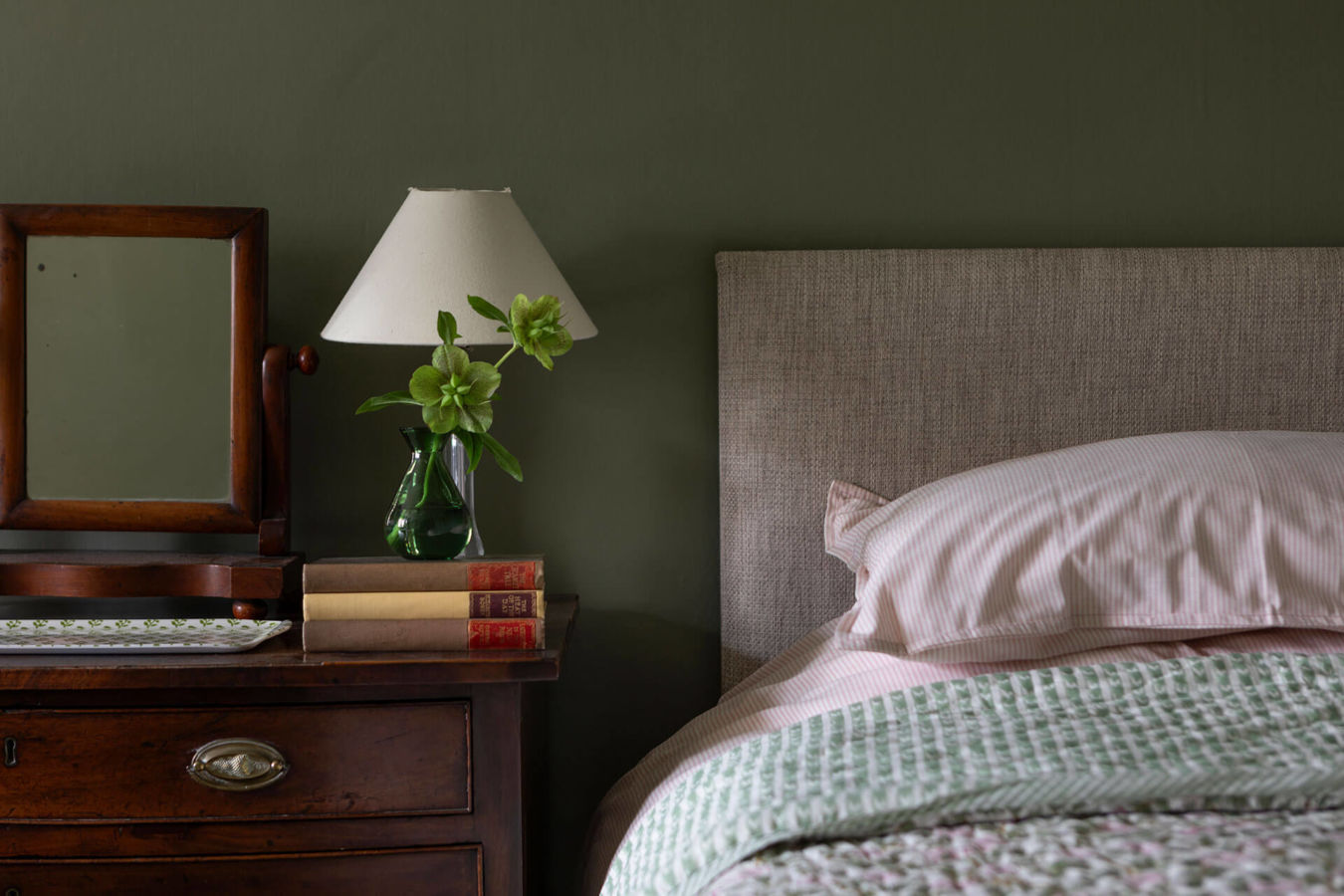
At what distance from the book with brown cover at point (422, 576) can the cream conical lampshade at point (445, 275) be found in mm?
300

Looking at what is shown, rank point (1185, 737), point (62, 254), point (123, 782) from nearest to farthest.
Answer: point (1185, 737) < point (123, 782) < point (62, 254)

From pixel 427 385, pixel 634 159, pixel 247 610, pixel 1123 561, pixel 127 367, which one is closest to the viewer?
pixel 1123 561

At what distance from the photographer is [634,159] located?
171 centimetres

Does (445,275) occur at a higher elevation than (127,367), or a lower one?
higher

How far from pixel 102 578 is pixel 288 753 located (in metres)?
0.43

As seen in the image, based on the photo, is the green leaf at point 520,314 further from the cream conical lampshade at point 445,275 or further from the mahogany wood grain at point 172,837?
the mahogany wood grain at point 172,837

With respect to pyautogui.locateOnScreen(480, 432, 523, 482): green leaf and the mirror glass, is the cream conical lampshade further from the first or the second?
the mirror glass

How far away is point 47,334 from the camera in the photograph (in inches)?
62.4

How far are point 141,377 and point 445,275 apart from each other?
1.69 ft

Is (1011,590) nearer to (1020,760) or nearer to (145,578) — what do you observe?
(1020,760)

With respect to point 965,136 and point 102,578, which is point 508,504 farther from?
point 965,136

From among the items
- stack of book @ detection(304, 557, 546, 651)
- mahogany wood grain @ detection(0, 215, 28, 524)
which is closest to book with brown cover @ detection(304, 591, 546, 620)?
stack of book @ detection(304, 557, 546, 651)

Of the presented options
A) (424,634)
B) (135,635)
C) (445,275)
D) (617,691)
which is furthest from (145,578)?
(617,691)

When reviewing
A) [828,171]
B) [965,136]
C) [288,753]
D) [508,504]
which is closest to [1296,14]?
[965,136]
